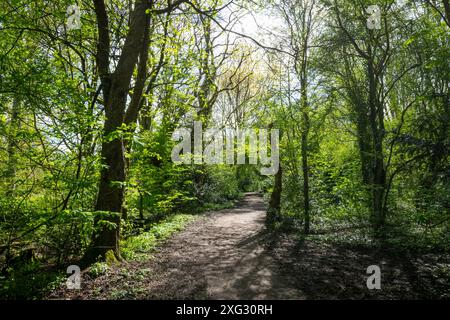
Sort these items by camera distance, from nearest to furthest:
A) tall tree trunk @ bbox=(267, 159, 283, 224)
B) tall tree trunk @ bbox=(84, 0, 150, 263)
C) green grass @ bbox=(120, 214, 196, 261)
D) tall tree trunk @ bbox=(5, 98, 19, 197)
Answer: tall tree trunk @ bbox=(5, 98, 19, 197) < tall tree trunk @ bbox=(84, 0, 150, 263) < green grass @ bbox=(120, 214, 196, 261) < tall tree trunk @ bbox=(267, 159, 283, 224)

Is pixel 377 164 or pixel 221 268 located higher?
pixel 377 164

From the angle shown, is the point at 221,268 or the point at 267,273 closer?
the point at 267,273

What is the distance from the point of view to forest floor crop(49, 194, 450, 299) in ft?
14.7

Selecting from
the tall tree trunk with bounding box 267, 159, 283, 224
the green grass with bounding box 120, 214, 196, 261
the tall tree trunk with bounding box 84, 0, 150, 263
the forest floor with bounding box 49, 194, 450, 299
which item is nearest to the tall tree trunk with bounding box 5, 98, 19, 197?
the tall tree trunk with bounding box 84, 0, 150, 263

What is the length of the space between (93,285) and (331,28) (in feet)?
33.4

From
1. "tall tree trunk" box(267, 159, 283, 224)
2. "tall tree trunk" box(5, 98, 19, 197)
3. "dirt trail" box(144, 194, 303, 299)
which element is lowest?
"dirt trail" box(144, 194, 303, 299)

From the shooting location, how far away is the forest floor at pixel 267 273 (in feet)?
14.7

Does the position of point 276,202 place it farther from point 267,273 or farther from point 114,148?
point 114,148

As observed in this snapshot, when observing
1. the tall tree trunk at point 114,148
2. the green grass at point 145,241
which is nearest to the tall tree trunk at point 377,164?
the green grass at point 145,241

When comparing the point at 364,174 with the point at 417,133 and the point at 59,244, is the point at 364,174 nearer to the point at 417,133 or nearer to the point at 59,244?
the point at 417,133

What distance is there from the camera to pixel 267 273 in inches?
217

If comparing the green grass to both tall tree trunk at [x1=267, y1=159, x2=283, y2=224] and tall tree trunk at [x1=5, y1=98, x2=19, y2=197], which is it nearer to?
tall tree trunk at [x1=5, y1=98, x2=19, y2=197]

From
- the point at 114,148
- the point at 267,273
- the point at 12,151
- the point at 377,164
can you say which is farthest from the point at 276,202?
the point at 12,151

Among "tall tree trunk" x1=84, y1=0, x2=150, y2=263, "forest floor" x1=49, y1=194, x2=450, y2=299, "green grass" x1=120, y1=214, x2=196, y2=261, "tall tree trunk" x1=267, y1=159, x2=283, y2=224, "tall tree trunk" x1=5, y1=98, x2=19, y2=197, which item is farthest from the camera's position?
"tall tree trunk" x1=267, y1=159, x2=283, y2=224
